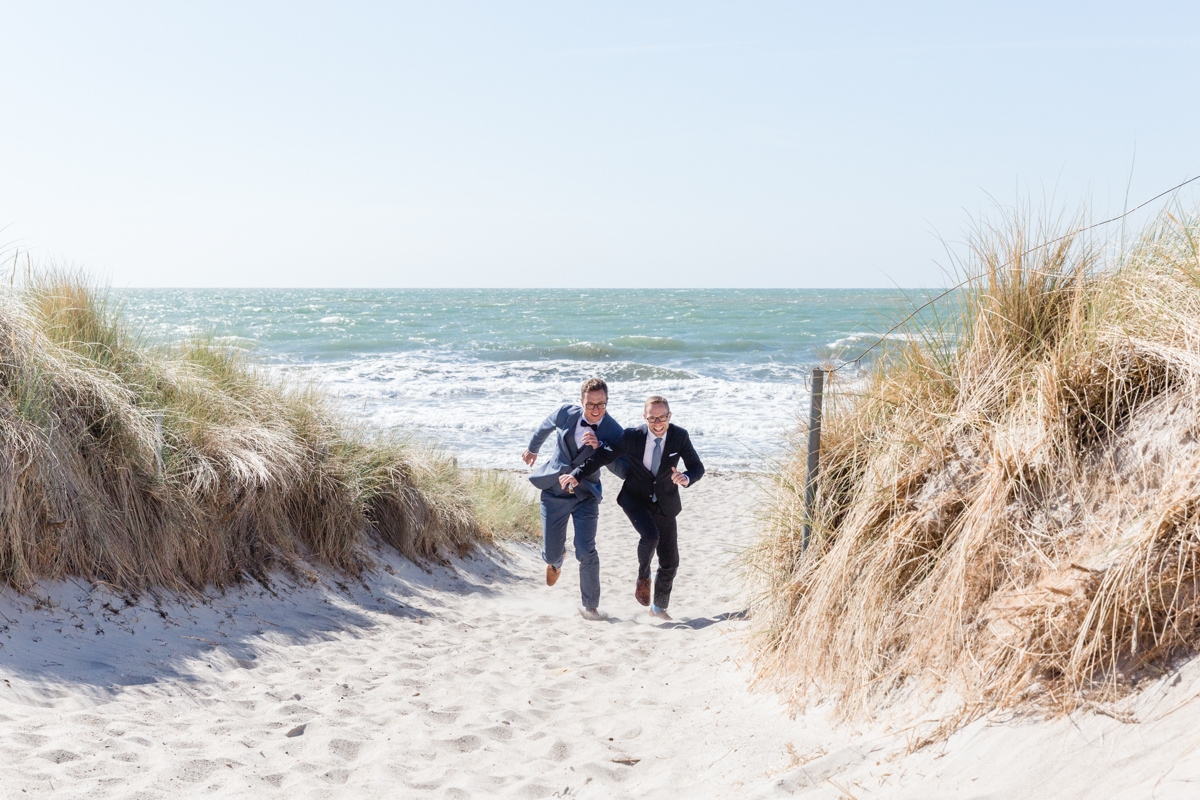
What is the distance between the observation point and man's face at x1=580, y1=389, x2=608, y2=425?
5.83m

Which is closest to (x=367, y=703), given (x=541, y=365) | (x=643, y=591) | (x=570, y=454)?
(x=570, y=454)

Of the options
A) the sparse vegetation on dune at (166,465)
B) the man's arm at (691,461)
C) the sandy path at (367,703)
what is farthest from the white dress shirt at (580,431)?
the sparse vegetation on dune at (166,465)

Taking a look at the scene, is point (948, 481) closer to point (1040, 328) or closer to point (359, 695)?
point (1040, 328)

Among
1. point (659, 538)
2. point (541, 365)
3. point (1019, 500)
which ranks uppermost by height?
point (1019, 500)

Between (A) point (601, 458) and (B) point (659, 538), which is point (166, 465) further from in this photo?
(B) point (659, 538)

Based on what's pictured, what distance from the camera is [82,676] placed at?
382cm

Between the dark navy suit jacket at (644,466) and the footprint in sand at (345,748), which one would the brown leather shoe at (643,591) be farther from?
the footprint in sand at (345,748)

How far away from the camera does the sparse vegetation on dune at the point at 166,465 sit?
4.43 meters

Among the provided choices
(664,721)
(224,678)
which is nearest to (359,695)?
(224,678)

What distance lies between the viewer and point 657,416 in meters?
5.57

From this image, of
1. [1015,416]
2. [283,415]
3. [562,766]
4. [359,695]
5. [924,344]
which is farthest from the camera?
[283,415]

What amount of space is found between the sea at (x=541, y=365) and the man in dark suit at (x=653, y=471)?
2.82ft

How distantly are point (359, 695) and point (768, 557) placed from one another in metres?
2.22

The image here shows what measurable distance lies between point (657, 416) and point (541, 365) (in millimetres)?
24020
